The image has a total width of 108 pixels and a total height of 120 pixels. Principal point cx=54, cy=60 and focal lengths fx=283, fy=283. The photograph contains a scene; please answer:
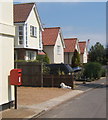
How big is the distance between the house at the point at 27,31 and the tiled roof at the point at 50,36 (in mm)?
7975

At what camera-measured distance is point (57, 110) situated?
39.0 feet

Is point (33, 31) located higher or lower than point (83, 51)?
higher

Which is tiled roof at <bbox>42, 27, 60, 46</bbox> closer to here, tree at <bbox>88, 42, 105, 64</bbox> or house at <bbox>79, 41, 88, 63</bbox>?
house at <bbox>79, 41, 88, 63</bbox>

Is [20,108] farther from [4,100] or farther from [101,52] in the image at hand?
[101,52]

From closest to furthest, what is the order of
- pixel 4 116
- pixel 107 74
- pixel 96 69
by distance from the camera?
pixel 4 116 → pixel 96 69 → pixel 107 74

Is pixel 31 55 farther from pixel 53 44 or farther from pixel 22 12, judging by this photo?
pixel 53 44

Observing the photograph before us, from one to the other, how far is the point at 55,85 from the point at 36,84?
143 cm

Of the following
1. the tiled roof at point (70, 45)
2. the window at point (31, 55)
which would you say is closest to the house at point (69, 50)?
the tiled roof at point (70, 45)

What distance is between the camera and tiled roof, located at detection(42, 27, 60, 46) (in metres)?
40.7

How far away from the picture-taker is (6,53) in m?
11.4

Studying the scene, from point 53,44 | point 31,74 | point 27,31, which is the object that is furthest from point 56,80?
point 53,44

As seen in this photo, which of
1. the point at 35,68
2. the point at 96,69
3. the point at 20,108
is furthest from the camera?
the point at 96,69

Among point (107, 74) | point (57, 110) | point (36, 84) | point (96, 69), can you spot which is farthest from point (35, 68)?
point (107, 74)

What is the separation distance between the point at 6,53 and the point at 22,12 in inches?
762
